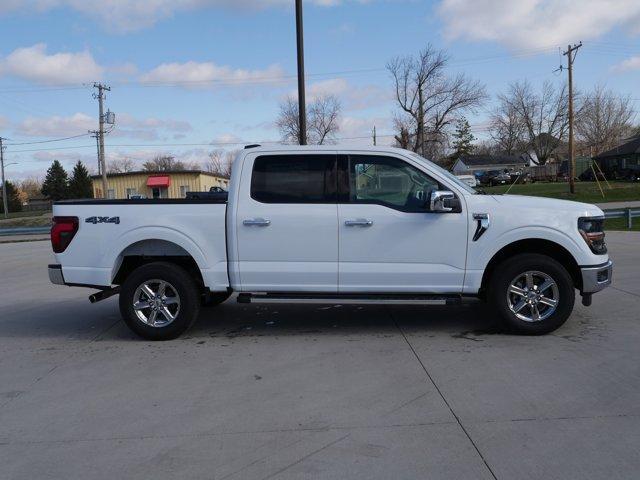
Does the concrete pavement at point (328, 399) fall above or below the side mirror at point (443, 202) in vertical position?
below

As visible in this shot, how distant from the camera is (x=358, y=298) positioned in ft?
20.3

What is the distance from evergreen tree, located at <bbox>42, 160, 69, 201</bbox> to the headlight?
85423mm

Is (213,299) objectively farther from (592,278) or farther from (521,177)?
(521,177)

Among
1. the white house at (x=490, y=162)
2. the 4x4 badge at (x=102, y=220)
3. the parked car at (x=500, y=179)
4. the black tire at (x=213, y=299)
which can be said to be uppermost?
the white house at (x=490, y=162)

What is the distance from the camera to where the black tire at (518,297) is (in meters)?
6.06

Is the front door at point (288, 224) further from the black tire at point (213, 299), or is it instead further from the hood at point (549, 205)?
the hood at point (549, 205)

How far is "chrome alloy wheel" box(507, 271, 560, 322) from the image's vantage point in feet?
20.1

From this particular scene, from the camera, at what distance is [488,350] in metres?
5.78

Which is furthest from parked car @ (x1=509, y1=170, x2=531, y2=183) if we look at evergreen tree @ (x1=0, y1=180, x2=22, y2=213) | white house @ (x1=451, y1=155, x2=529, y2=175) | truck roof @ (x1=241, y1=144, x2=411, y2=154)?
evergreen tree @ (x1=0, y1=180, x2=22, y2=213)

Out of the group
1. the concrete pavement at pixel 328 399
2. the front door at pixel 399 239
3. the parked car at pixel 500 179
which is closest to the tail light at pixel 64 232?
the concrete pavement at pixel 328 399

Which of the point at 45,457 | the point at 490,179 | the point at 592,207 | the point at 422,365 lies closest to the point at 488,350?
the point at 422,365

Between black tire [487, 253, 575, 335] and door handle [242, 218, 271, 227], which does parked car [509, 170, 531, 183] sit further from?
door handle [242, 218, 271, 227]

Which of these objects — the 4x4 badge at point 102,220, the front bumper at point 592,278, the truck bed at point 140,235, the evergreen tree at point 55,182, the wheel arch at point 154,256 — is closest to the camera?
the front bumper at point 592,278

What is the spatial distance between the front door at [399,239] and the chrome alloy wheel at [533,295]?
60 centimetres
